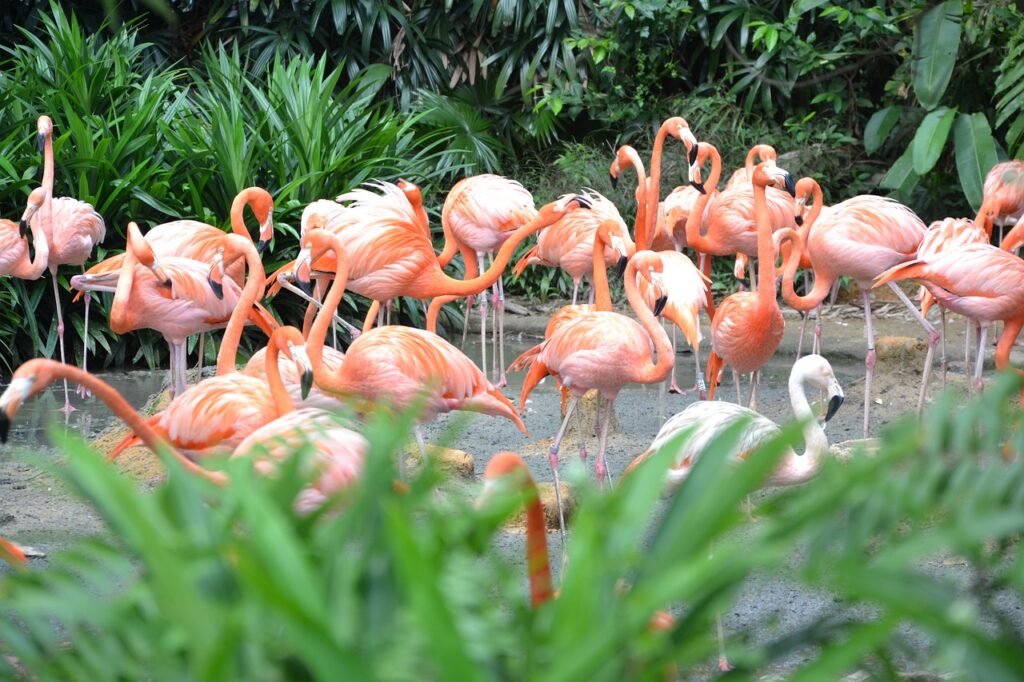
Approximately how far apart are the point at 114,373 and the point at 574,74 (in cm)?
446

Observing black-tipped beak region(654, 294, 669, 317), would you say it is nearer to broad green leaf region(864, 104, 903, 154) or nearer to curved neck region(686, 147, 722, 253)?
curved neck region(686, 147, 722, 253)

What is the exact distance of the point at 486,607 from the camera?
97 cm

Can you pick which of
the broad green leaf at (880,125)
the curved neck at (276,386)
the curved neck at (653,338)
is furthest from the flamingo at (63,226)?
the broad green leaf at (880,125)

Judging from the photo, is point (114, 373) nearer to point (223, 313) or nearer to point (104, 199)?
point (104, 199)

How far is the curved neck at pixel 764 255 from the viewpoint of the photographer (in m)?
4.64

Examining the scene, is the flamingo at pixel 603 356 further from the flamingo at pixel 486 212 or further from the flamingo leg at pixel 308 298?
the flamingo at pixel 486 212

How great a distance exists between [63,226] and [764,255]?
3477mm

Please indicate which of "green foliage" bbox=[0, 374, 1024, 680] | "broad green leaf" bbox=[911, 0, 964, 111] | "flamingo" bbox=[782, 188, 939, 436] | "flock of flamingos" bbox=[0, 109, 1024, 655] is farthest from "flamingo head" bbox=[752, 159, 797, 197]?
"green foliage" bbox=[0, 374, 1024, 680]

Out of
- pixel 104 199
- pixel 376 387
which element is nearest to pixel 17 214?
pixel 104 199

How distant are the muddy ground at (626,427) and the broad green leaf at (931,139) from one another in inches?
43.3

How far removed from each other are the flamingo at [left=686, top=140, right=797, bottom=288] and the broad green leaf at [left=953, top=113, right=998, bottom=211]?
1.77m

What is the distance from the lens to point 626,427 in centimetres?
550

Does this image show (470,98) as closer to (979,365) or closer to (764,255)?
(764,255)

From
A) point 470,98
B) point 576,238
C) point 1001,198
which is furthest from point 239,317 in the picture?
point 470,98
